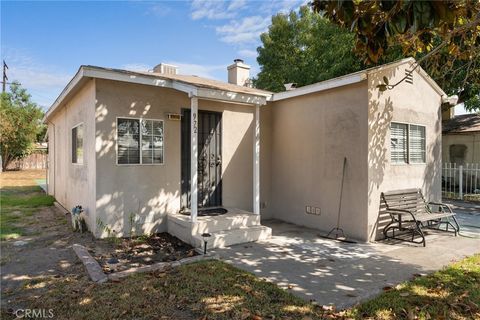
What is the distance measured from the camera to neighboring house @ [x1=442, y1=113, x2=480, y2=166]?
15141 mm

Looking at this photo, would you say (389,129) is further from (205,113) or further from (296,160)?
(205,113)

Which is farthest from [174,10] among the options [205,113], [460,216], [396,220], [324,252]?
[460,216]

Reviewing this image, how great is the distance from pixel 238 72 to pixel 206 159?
491 centimetres

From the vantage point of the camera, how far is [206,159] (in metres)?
7.92

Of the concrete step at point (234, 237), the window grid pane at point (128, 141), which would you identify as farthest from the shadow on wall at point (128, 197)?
the concrete step at point (234, 237)

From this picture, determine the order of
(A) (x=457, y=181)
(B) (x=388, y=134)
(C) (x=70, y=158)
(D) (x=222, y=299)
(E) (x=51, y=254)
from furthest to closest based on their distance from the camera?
(A) (x=457, y=181), (C) (x=70, y=158), (B) (x=388, y=134), (E) (x=51, y=254), (D) (x=222, y=299)

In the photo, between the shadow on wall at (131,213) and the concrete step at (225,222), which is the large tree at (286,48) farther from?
the shadow on wall at (131,213)

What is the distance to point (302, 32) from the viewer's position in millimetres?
23203

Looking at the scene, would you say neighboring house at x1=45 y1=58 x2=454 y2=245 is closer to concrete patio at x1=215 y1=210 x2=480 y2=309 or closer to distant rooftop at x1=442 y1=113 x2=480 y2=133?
concrete patio at x1=215 y1=210 x2=480 y2=309

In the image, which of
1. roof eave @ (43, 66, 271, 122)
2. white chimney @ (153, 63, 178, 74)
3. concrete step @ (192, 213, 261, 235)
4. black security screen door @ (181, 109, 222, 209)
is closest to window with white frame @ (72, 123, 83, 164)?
roof eave @ (43, 66, 271, 122)

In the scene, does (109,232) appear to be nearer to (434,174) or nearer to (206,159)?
(206,159)

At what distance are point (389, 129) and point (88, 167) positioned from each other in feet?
23.2

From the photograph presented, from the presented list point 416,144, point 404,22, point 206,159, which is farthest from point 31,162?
point 404,22

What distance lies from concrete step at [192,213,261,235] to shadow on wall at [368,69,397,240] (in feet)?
8.83
